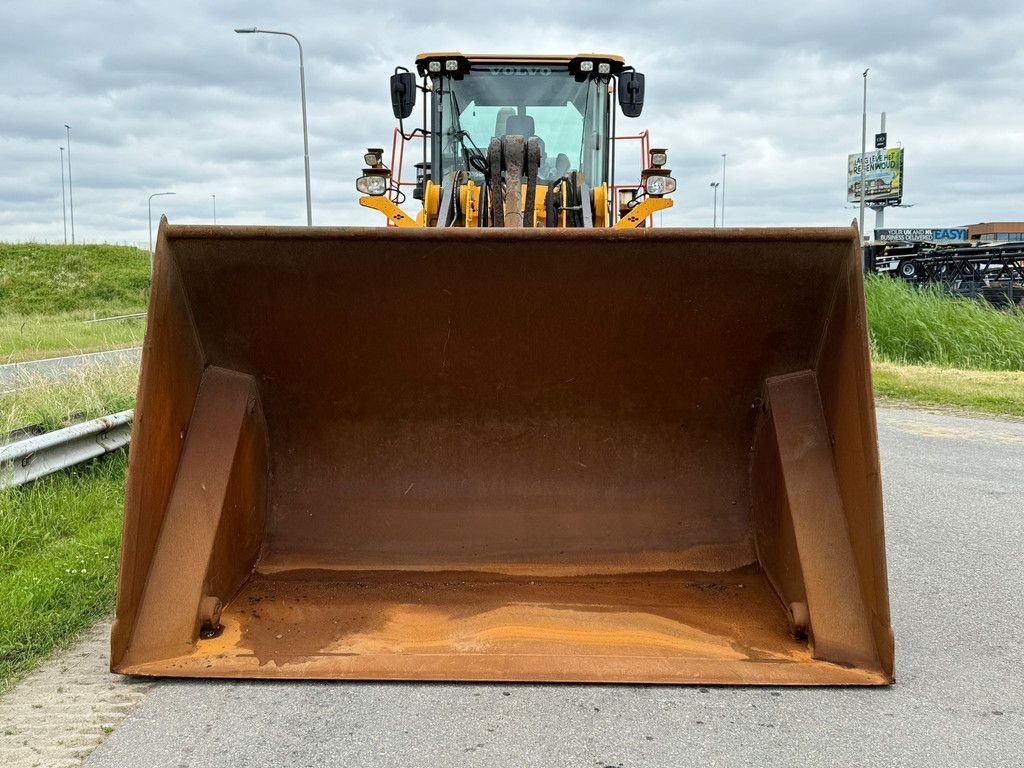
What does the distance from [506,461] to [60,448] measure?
2.69 meters

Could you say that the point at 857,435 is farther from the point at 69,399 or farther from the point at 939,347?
the point at 939,347

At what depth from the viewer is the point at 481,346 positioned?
12.4 ft

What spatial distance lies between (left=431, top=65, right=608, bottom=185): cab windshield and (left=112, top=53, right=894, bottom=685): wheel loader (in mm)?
3364

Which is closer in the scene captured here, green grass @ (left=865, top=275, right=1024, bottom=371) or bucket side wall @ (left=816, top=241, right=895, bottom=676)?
bucket side wall @ (left=816, top=241, right=895, bottom=676)

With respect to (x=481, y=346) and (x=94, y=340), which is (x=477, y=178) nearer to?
(x=481, y=346)

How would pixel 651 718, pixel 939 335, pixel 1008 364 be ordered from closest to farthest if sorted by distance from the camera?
pixel 651 718, pixel 1008 364, pixel 939 335

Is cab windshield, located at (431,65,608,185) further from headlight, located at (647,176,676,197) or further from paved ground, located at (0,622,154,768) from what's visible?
paved ground, located at (0,622,154,768)

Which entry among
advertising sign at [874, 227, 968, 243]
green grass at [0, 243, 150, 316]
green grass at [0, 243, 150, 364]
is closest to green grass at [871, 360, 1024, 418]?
green grass at [0, 243, 150, 364]

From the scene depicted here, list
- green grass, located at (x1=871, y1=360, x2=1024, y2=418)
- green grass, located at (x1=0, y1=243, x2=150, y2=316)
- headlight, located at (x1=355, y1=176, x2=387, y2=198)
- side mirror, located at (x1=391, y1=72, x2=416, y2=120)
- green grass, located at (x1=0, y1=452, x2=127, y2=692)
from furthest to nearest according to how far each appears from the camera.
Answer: green grass, located at (x1=0, y1=243, x2=150, y2=316)
green grass, located at (x1=871, y1=360, x2=1024, y2=418)
side mirror, located at (x1=391, y1=72, x2=416, y2=120)
headlight, located at (x1=355, y1=176, x2=387, y2=198)
green grass, located at (x1=0, y1=452, x2=127, y2=692)

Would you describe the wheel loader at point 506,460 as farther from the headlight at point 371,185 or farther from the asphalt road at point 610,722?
the headlight at point 371,185

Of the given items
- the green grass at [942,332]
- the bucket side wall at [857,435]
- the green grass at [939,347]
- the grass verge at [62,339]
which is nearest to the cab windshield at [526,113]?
the bucket side wall at [857,435]

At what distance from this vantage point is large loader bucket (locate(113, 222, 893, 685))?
3057mm

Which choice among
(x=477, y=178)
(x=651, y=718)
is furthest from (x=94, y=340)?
(x=651, y=718)

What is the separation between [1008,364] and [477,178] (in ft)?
35.6
